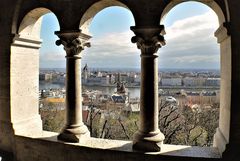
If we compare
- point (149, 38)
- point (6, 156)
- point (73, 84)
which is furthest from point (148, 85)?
point (6, 156)

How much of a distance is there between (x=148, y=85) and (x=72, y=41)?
242 cm

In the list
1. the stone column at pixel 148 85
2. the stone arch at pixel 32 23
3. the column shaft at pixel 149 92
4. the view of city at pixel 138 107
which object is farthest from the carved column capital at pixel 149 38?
the view of city at pixel 138 107

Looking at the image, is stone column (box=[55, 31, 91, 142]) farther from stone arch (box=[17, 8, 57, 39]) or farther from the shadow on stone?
the shadow on stone

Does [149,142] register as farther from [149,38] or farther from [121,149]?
[149,38]

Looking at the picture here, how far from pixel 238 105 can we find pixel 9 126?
6.56 metres

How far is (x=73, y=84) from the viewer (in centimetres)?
805

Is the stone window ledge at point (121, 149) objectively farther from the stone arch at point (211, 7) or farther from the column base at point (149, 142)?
the stone arch at point (211, 7)

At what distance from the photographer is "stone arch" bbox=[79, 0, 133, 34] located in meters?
7.73

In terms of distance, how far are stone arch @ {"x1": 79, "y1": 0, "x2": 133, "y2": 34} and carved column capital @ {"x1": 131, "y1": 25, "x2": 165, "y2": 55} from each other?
3.07 ft

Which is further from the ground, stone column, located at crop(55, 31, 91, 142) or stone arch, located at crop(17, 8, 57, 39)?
stone arch, located at crop(17, 8, 57, 39)

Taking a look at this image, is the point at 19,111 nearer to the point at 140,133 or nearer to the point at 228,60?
the point at 140,133

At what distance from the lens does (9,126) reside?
349 inches

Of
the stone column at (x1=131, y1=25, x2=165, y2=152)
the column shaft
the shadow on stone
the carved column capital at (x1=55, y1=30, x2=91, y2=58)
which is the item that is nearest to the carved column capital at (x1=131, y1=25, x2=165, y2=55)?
the stone column at (x1=131, y1=25, x2=165, y2=152)

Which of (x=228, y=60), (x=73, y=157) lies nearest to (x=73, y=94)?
(x=73, y=157)
